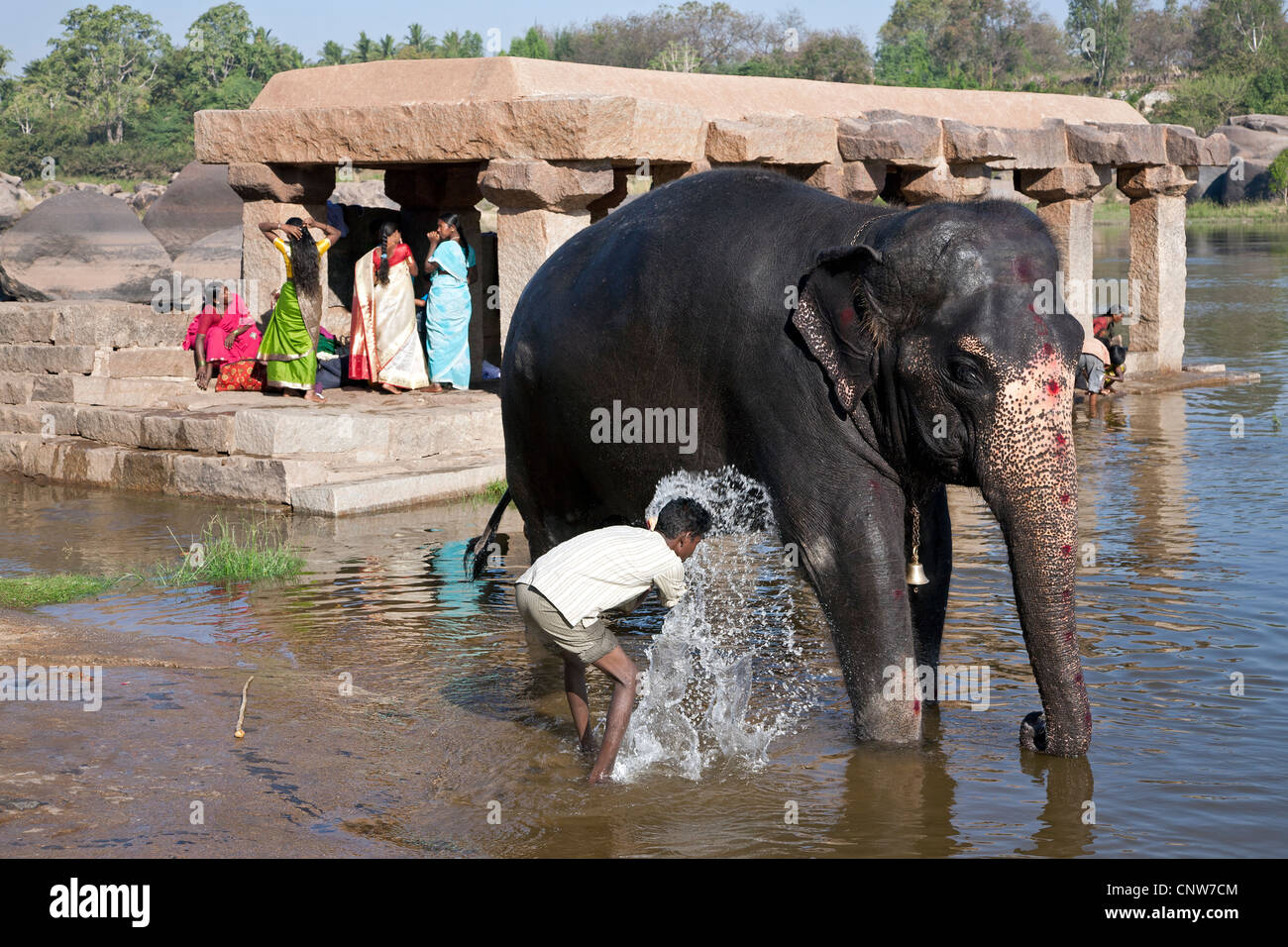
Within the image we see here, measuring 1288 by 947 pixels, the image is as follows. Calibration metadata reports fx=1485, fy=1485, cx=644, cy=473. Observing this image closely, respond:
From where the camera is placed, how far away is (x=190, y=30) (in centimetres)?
5822

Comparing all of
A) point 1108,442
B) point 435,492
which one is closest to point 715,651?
point 435,492

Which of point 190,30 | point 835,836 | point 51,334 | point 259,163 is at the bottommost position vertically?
point 835,836

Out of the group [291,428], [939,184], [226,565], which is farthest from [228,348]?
[939,184]

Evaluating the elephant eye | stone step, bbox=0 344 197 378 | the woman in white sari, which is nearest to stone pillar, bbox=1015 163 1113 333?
the woman in white sari

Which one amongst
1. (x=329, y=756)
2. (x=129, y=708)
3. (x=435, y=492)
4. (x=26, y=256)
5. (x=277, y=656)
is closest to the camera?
(x=329, y=756)

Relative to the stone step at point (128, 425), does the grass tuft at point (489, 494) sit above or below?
below

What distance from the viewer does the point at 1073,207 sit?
43.9 feet

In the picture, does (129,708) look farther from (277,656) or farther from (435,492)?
(435,492)

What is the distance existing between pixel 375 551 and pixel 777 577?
7.02 ft

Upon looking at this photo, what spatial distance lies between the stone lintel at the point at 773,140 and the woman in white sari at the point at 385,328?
2.48m

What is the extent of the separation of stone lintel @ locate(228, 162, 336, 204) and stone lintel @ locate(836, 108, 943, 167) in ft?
12.7

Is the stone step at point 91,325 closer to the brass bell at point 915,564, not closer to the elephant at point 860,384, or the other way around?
the elephant at point 860,384

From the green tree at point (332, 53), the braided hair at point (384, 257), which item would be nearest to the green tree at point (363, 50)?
the green tree at point (332, 53)

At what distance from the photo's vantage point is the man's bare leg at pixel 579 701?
473 cm
